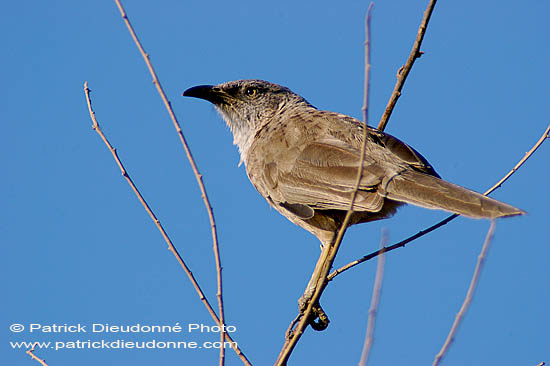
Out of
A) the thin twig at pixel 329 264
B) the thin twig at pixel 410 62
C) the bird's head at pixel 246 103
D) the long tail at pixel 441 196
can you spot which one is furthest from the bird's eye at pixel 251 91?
the thin twig at pixel 329 264

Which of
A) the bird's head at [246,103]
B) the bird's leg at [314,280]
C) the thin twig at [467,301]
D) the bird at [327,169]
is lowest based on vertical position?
the thin twig at [467,301]

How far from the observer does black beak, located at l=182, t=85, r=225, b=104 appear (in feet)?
20.4

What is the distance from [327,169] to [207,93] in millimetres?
1953

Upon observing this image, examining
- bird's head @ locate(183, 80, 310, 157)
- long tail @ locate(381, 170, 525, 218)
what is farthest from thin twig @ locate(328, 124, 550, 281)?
bird's head @ locate(183, 80, 310, 157)

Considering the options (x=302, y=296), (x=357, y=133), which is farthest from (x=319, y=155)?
(x=302, y=296)

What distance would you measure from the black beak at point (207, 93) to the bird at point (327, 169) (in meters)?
0.01

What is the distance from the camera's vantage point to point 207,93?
6.33 metres

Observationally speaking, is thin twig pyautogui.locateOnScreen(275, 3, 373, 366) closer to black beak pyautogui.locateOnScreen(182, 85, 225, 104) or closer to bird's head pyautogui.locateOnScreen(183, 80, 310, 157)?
bird's head pyautogui.locateOnScreen(183, 80, 310, 157)

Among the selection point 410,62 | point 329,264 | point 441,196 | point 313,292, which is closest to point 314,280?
point 313,292

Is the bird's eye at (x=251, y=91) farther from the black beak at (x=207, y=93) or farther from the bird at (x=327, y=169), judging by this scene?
the black beak at (x=207, y=93)

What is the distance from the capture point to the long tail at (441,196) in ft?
12.3

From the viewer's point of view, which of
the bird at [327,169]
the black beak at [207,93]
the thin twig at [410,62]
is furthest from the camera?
the black beak at [207,93]

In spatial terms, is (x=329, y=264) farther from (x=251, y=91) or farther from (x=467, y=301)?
(x=251, y=91)

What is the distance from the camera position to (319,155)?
5090mm
